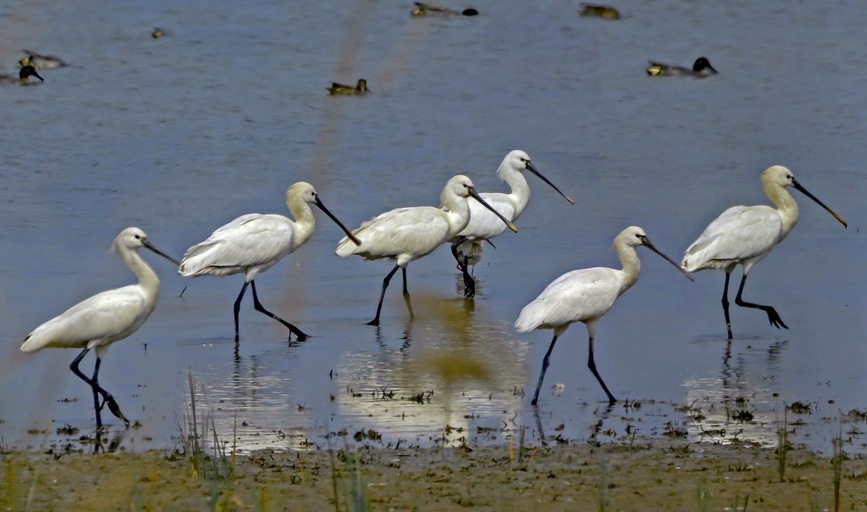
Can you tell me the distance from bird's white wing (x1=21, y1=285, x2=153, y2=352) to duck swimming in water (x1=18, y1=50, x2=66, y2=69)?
37.1 feet

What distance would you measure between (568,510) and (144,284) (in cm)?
302

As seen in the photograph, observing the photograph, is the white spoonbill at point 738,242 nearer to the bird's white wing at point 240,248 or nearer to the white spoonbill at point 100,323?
the bird's white wing at point 240,248

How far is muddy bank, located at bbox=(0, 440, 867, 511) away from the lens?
212 inches

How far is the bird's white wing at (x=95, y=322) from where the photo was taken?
7031mm

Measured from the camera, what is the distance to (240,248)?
9.98 m

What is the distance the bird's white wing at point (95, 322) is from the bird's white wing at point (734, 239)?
13.8ft

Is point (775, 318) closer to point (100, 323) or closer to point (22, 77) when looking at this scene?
point (100, 323)

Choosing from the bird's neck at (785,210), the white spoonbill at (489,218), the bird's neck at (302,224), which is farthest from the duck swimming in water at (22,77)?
the bird's neck at (785,210)

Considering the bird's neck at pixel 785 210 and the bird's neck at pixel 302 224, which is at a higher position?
the bird's neck at pixel 785 210

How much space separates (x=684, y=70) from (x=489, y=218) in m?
8.45

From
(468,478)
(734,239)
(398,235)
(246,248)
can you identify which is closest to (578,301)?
(468,478)

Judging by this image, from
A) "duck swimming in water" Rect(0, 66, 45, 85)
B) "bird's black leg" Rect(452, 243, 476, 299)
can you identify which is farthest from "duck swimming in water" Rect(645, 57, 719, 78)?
"bird's black leg" Rect(452, 243, 476, 299)

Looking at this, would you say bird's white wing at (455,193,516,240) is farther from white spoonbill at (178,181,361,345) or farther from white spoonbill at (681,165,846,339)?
white spoonbill at (681,165,846,339)

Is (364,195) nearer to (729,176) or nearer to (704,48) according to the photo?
(729,176)
